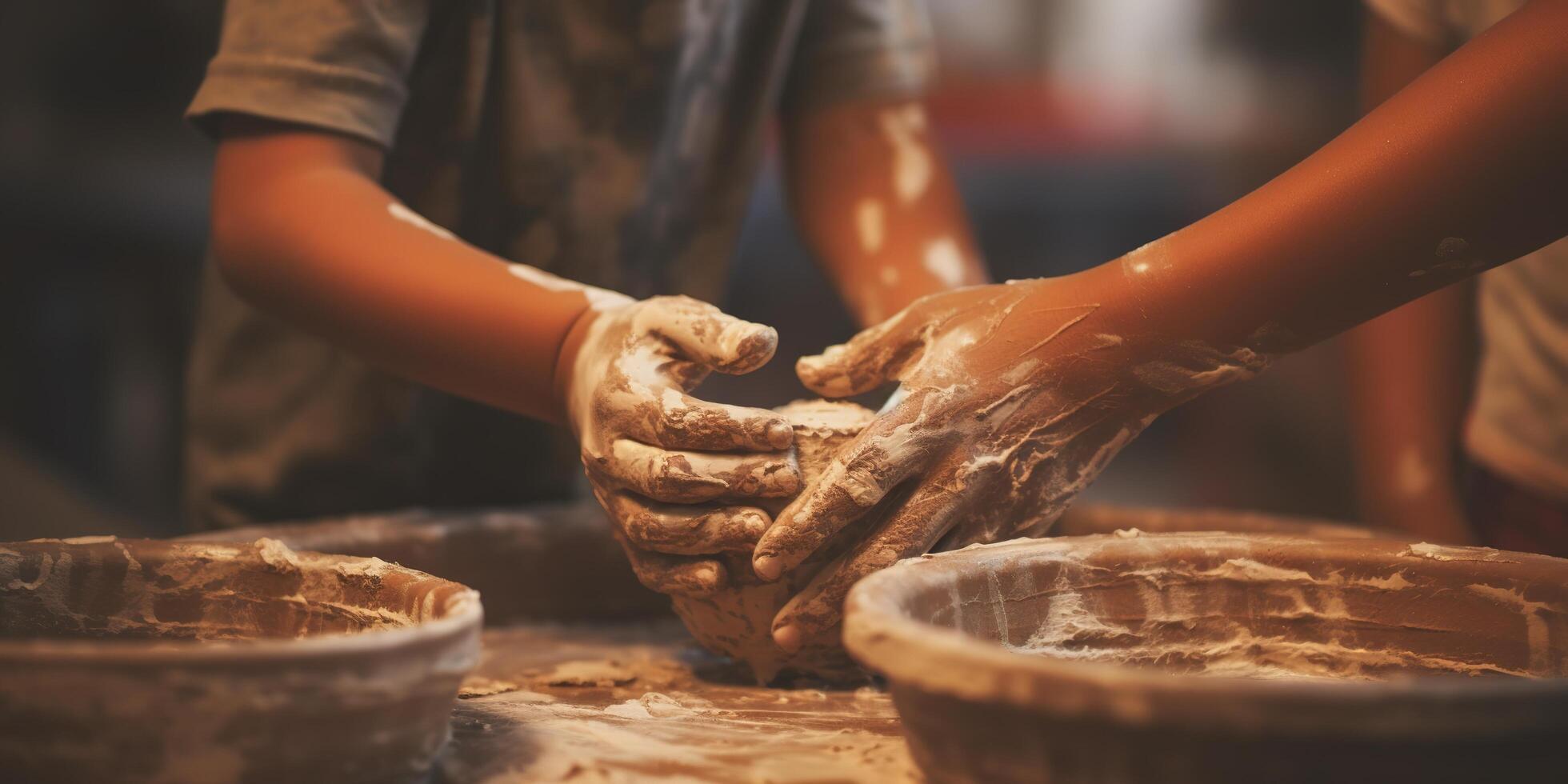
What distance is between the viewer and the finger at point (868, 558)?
0.93m

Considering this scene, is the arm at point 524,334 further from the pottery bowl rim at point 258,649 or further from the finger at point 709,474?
the pottery bowl rim at point 258,649

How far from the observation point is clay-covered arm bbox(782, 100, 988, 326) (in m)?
1.63

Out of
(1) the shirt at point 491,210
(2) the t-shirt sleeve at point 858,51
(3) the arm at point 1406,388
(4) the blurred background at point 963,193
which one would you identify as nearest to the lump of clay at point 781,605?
(1) the shirt at point 491,210

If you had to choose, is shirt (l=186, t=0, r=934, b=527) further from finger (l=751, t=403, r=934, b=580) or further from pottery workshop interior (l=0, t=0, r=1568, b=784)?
finger (l=751, t=403, r=934, b=580)

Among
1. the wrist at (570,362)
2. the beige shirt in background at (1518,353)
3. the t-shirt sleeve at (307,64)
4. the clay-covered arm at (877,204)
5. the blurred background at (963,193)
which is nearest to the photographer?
the wrist at (570,362)

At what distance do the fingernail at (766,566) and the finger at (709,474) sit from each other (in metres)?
0.05

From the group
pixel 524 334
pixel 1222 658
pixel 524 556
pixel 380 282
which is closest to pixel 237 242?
pixel 380 282

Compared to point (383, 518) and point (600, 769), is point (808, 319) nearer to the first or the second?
point (383, 518)

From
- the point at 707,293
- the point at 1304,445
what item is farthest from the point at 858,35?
the point at 1304,445

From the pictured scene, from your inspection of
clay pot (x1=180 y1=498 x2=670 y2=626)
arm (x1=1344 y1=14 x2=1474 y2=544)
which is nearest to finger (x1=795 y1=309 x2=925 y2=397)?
clay pot (x1=180 y1=498 x2=670 y2=626)

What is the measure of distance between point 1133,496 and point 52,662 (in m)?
4.03

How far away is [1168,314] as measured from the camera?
3.09 ft

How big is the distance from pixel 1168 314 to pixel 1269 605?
0.24 m

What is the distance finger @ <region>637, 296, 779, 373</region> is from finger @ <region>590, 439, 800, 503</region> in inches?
3.1
